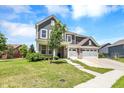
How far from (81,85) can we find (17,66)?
6.33 metres

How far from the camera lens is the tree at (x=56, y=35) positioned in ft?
62.0

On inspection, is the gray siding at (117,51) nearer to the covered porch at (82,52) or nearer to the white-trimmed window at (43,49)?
the covered porch at (82,52)

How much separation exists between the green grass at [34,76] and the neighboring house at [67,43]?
3.42m

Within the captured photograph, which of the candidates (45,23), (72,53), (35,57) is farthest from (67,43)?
(35,57)

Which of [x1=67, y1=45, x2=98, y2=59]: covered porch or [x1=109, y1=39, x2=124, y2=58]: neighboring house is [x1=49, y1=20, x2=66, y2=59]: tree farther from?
[x1=109, y1=39, x2=124, y2=58]: neighboring house

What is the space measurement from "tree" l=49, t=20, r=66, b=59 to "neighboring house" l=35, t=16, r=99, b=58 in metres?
0.58

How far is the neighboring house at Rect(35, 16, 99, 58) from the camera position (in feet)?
65.7

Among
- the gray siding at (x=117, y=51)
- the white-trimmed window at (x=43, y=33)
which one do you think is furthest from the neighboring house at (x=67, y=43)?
the gray siding at (x=117, y=51)

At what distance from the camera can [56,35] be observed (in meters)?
18.9

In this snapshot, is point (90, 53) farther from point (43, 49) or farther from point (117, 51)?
point (117, 51)

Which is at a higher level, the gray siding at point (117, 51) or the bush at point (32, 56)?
the gray siding at point (117, 51)

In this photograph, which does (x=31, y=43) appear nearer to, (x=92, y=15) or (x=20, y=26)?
(x=20, y=26)
